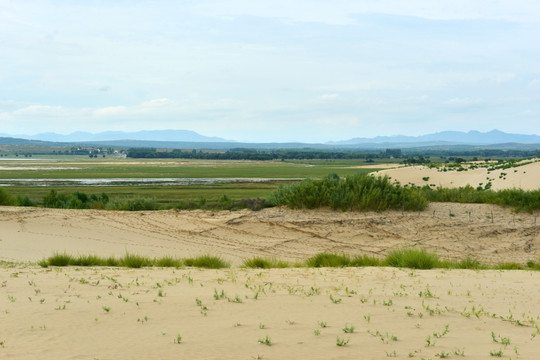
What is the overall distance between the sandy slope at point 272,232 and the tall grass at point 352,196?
511 mm

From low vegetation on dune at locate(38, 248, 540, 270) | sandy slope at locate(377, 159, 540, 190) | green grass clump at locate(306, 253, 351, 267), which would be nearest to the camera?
low vegetation on dune at locate(38, 248, 540, 270)

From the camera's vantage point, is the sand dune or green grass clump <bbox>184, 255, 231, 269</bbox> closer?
the sand dune

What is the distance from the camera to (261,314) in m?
8.46

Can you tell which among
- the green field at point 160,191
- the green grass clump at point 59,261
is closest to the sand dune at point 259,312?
the green grass clump at point 59,261

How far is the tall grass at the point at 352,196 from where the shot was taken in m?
23.2

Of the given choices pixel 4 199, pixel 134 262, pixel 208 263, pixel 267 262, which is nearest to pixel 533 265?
pixel 267 262

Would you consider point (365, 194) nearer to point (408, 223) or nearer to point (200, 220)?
point (408, 223)

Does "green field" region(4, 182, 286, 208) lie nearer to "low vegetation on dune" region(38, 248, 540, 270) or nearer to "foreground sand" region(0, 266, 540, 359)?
"low vegetation on dune" region(38, 248, 540, 270)

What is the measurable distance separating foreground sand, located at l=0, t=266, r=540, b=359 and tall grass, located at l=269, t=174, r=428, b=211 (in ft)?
36.5

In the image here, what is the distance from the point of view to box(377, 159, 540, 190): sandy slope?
38.9 metres

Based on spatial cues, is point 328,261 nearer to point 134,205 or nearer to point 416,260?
point 416,260

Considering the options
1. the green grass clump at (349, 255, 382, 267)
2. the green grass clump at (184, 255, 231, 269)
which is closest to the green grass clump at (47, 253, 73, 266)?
the green grass clump at (184, 255, 231, 269)

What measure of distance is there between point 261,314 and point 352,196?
49.8ft

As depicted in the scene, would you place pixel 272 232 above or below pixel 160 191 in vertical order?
above
